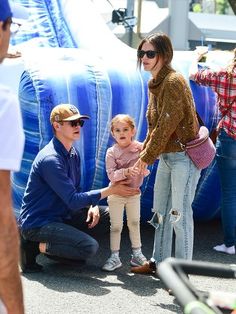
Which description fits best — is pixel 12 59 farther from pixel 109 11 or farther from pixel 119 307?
pixel 109 11

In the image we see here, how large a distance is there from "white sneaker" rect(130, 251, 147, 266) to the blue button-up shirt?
21.9 inches

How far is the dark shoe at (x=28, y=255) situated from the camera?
5000 millimetres

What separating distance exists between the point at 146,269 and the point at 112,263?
0.25 meters

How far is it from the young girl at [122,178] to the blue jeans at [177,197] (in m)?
0.28

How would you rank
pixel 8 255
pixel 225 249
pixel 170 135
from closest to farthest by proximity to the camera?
pixel 8 255, pixel 170 135, pixel 225 249

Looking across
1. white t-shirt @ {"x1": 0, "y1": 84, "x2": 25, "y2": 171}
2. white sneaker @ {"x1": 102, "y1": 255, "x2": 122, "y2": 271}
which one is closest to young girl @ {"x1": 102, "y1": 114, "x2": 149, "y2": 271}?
white sneaker @ {"x1": 102, "y1": 255, "x2": 122, "y2": 271}

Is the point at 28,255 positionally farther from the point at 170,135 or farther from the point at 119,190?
the point at 170,135

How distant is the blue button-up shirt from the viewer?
4820 mm

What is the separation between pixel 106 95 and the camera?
5.34m

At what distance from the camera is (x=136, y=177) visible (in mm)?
5055

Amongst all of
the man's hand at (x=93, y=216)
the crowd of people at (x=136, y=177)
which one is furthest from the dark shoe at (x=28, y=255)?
the man's hand at (x=93, y=216)

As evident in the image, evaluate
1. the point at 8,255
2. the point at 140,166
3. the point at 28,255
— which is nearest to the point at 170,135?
the point at 140,166

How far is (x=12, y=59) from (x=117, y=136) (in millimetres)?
1143

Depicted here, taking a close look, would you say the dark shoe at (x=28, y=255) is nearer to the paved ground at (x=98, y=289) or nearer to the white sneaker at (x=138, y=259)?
the paved ground at (x=98, y=289)
